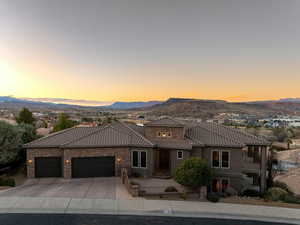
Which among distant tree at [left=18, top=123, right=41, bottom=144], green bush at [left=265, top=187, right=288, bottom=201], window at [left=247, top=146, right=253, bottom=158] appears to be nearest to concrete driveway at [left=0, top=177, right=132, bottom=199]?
distant tree at [left=18, top=123, right=41, bottom=144]

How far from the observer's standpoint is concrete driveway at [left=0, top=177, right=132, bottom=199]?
36.3ft

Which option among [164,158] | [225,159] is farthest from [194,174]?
[164,158]

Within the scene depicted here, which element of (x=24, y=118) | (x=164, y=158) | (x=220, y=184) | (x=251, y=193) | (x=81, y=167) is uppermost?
(x=24, y=118)

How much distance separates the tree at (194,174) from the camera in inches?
448

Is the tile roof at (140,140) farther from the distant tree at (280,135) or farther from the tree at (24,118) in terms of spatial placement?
the distant tree at (280,135)

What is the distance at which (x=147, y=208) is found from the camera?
385 inches

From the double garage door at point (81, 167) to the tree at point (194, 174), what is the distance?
648cm

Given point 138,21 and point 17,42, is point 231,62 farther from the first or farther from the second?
point 17,42

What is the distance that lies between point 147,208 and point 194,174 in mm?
3776

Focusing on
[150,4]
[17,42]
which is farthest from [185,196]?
[17,42]

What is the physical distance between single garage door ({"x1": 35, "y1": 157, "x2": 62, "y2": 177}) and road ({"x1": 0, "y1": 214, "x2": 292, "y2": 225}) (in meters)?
6.52

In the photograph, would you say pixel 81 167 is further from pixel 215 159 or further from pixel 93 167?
pixel 215 159

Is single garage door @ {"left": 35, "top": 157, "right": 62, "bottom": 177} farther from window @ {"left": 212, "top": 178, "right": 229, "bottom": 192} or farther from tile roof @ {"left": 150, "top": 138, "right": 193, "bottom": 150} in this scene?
window @ {"left": 212, "top": 178, "right": 229, "bottom": 192}

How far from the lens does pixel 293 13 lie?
2762cm
